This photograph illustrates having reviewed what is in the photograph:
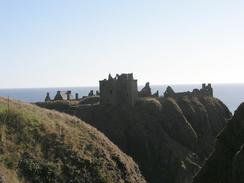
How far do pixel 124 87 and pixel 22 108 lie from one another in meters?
63.3

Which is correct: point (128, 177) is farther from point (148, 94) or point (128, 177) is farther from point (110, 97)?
point (148, 94)

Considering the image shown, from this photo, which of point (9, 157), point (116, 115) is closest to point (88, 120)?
point (116, 115)

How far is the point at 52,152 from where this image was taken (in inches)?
1371

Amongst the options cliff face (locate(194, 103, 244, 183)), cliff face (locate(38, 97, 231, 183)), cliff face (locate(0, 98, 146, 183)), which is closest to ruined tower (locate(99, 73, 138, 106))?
cliff face (locate(38, 97, 231, 183))

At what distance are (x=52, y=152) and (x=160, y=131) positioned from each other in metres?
61.6

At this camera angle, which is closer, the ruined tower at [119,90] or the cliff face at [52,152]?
Result: the cliff face at [52,152]

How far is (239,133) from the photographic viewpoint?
109 feet

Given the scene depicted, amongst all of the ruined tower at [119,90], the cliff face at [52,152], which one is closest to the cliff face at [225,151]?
the cliff face at [52,152]

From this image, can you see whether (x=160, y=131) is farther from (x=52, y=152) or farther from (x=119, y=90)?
(x=52, y=152)

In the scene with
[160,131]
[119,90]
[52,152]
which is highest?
[119,90]

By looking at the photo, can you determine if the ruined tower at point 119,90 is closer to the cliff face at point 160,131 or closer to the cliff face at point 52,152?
the cliff face at point 160,131

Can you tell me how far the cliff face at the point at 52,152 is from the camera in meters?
32.5

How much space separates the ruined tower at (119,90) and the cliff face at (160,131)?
2070 millimetres

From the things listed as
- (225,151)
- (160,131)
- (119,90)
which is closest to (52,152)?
(225,151)
